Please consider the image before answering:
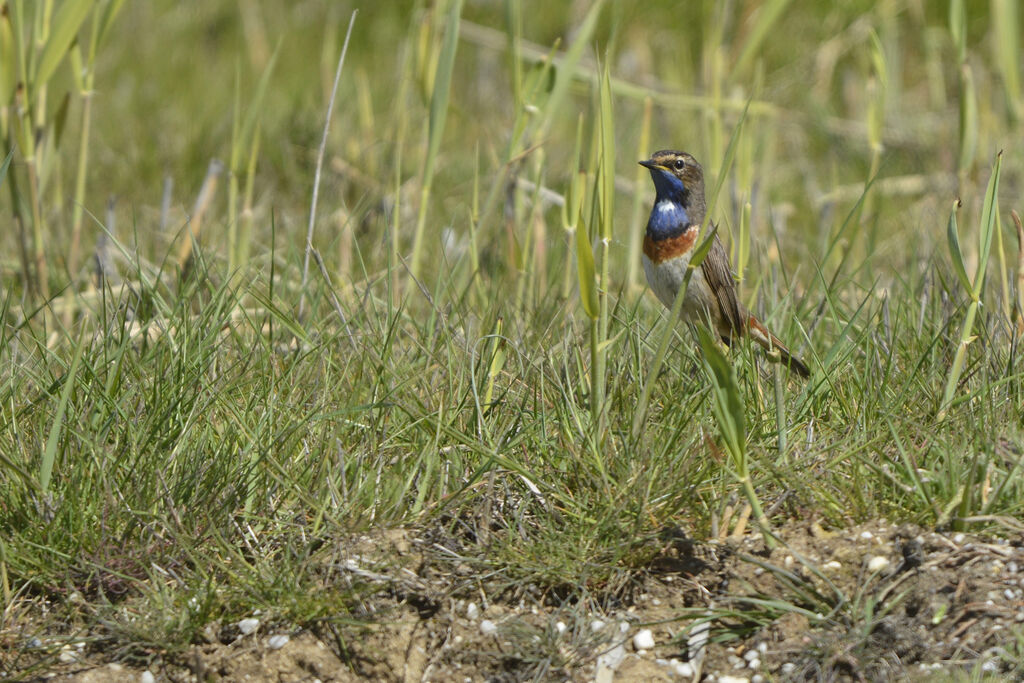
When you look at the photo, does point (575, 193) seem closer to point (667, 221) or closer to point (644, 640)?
point (667, 221)

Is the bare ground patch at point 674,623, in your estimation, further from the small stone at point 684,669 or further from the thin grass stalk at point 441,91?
the thin grass stalk at point 441,91

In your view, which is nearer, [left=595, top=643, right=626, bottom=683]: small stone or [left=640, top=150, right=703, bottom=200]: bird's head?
[left=595, top=643, right=626, bottom=683]: small stone

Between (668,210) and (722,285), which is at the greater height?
(668,210)

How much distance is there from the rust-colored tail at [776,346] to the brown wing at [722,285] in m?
0.41

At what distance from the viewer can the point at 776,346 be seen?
344cm

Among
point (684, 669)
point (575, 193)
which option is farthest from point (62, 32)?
point (684, 669)

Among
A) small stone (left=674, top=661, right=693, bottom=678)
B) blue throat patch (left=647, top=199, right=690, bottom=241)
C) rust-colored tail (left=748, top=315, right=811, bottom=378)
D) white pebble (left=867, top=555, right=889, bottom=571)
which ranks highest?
blue throat patch (left=647, top=199, right=690, bottom=241)

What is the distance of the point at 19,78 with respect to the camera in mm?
3625

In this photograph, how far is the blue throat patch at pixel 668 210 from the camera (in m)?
4.03

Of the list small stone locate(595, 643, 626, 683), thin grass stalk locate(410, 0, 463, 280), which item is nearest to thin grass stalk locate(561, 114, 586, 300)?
thin grass stalk locate(410, 0, 463, 280)

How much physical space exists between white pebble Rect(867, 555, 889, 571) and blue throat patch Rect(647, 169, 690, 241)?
5.54 ft

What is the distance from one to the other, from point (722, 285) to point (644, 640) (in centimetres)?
186

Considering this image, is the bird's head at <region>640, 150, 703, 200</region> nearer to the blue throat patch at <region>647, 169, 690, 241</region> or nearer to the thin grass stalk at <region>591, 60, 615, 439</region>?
the blue throat patch at <region>647, 169, 690, 241</region>

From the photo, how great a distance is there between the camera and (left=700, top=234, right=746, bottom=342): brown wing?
4066mm
